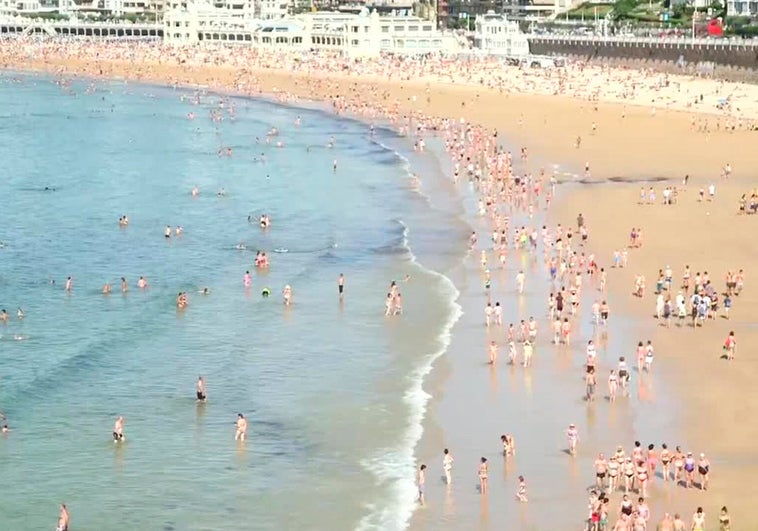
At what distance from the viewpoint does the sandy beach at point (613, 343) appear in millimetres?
21938

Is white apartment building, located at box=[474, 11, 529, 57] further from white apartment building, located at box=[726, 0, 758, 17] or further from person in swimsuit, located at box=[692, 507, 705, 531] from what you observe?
person in swimsuit, located at box=[692, 507, 705, 531]

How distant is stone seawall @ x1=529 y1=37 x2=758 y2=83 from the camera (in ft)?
308

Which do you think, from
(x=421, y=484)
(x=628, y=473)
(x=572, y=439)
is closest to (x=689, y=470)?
(x=628, y=473)

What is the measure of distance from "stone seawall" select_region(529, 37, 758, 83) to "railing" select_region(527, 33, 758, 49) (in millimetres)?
68

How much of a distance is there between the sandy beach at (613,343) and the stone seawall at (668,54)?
16.9 metres

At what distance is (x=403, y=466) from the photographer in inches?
917

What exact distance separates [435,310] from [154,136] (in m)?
46.5

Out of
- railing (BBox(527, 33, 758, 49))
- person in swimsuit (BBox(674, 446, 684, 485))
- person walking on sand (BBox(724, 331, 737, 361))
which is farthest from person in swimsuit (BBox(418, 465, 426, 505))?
railing (BBox(527, 33, 758, 49))

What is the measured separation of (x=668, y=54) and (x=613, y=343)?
7815 centimetres

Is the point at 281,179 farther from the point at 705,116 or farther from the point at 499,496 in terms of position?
the point at 499,496

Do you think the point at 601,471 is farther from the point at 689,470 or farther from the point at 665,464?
the point at 689,470

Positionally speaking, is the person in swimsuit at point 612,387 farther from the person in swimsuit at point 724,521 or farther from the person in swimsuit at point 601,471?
the person in swimsuit at point 724,521

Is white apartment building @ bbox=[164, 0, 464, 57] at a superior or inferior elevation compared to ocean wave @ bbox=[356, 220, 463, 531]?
superior

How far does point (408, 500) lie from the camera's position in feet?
71.5
